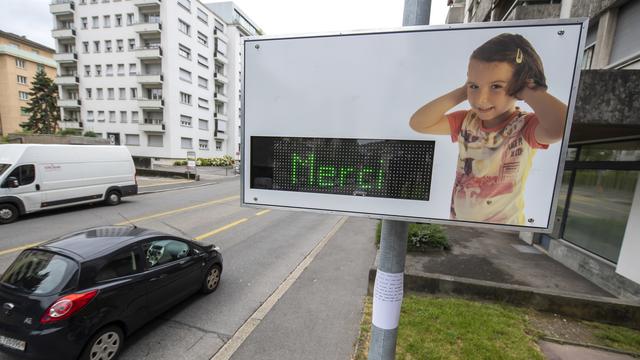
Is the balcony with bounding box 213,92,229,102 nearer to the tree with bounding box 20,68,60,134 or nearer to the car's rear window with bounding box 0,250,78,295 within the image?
the tree with bounding box 20,68,60,134

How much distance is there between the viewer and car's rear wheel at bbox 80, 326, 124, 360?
131 inches

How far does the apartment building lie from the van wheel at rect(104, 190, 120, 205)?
53470 millimetres

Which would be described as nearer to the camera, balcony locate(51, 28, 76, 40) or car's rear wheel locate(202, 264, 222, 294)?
car's rear wheel locate(202, 264, 222, 294)

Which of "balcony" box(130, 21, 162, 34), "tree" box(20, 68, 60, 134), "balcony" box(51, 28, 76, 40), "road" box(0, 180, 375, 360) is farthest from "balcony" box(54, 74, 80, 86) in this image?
"road" box(0, 180, 375, 360)

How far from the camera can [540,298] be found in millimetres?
4648

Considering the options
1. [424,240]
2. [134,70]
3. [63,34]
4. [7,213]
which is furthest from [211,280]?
[63,34]

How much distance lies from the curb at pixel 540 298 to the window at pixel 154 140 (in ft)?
118

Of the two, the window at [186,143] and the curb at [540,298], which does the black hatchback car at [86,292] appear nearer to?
the curb at [540,298]

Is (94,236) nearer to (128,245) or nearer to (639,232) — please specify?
(128,245)

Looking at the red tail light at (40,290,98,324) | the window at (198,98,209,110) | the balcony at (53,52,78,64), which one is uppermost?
the balcony at (53,52,78,64)

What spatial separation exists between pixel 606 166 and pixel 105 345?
30.9 ft

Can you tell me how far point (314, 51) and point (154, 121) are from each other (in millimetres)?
38336

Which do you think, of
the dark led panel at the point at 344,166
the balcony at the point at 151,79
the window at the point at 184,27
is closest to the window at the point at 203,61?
the window at the point at 184,27

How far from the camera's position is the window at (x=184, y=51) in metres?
33.5
